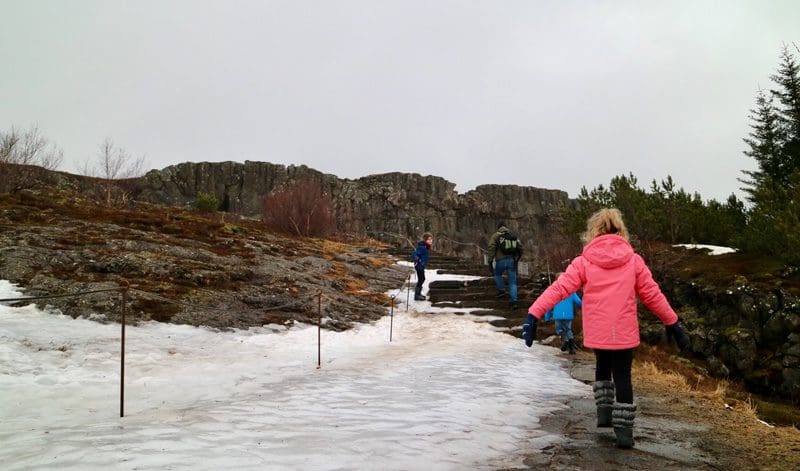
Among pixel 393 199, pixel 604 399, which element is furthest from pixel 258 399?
pixel 393 199

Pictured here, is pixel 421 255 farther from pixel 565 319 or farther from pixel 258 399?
pixel 258 399

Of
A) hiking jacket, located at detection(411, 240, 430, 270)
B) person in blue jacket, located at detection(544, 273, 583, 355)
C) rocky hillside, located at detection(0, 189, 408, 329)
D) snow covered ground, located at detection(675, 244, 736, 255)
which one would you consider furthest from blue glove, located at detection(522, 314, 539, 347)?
snow covered ground, located at detection(675, 244, 736, 255)

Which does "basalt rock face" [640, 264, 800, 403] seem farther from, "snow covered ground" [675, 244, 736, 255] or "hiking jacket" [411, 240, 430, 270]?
"hiking jacket" [411, 240, 430, 270]

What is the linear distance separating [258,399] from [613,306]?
3.49 m

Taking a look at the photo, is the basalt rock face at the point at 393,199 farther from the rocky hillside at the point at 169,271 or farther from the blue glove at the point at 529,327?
the blue glove at the point at 529,327

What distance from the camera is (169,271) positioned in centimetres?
980

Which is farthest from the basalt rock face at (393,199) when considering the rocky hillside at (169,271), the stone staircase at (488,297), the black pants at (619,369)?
the black pants at (619,369)

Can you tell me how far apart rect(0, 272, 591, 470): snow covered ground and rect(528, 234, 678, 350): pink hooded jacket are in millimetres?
957

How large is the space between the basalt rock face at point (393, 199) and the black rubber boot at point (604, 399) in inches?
1152

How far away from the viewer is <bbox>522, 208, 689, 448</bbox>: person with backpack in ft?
11.7

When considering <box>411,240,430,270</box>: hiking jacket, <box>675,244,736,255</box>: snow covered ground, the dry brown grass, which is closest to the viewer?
the dry brown grass

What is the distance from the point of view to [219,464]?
2.76m

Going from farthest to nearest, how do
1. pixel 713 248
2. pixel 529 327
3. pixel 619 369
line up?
pixel 713 248 < pixel 529 327 < pixel 619 369

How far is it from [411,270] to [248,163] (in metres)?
23.7
